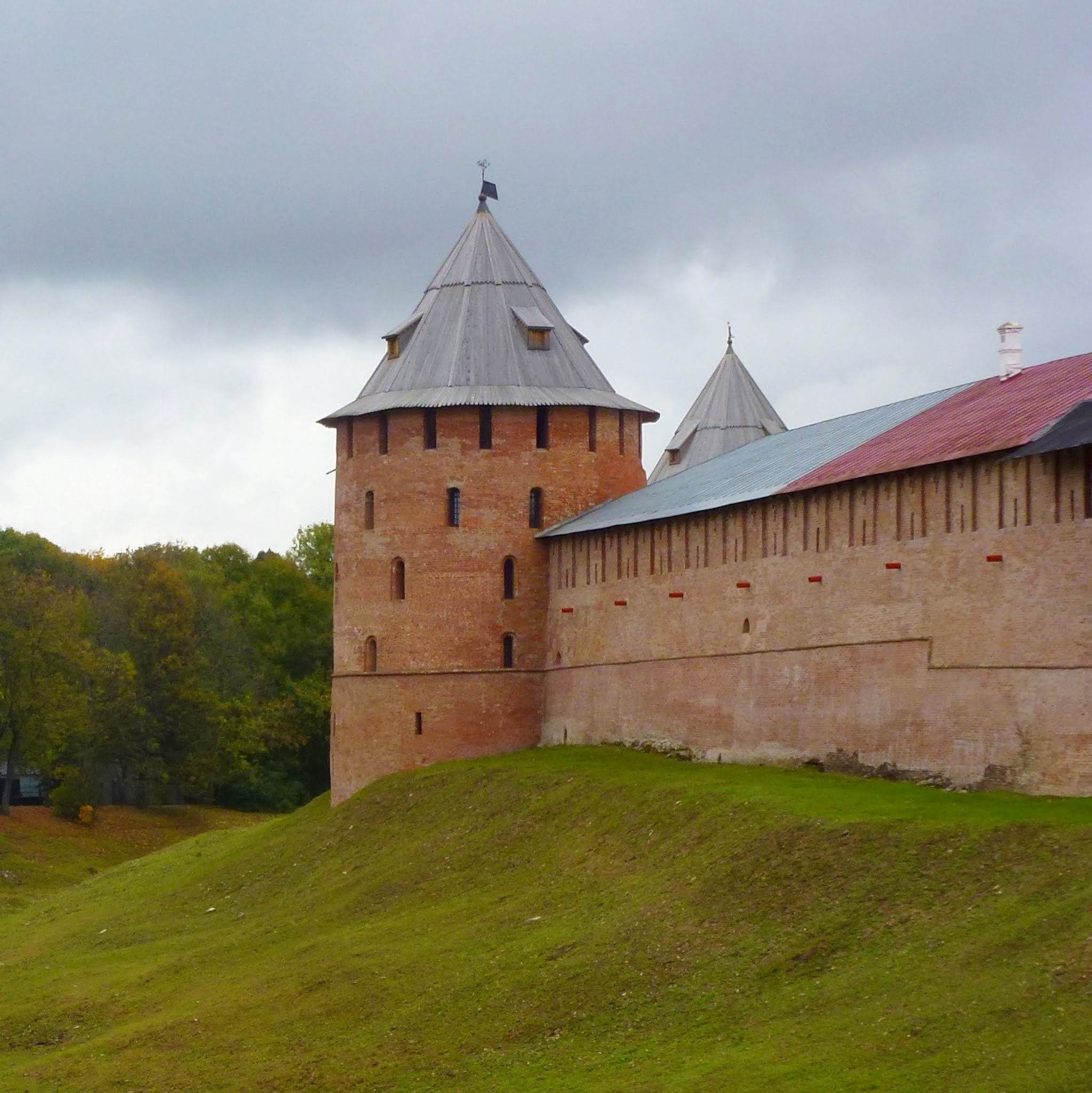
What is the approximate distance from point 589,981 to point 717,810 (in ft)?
15.4

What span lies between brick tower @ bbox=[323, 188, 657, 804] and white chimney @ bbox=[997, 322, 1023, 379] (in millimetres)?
9772

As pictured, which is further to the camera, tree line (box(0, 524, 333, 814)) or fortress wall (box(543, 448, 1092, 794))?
tree line (box(0, 524, 333, 814))

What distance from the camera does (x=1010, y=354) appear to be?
31.9 meters

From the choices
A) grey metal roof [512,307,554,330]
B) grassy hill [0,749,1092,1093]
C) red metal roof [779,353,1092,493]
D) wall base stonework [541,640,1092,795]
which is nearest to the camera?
grassy hill [0,749,1092,1093]

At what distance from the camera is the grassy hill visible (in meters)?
19.2

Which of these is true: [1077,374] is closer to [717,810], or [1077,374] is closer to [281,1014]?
[717,810]

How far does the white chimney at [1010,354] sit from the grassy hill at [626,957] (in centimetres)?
749

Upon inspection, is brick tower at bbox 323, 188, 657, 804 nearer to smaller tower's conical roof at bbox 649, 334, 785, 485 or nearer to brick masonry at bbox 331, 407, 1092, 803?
brick masonry at bbox 331, 407, 1092, 803

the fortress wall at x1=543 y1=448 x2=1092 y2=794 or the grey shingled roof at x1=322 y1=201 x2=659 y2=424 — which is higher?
the grey shingled roof at x1=322 y1=201 x2=659 y2=424

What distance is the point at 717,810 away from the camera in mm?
27172

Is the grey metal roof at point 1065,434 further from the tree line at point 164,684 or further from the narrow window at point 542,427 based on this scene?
the tree line at point 164,684

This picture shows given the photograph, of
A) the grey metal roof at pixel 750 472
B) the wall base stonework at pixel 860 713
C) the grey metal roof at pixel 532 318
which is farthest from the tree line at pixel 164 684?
the wall base stonework at pixel 860 713

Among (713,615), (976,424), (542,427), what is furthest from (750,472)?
(976,424)

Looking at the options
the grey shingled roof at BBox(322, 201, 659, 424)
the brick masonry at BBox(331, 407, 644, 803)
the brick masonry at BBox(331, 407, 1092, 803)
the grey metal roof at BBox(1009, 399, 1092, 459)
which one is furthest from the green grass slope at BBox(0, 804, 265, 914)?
the grey metal roof at BBox(1009, 399, 1092, 459)
